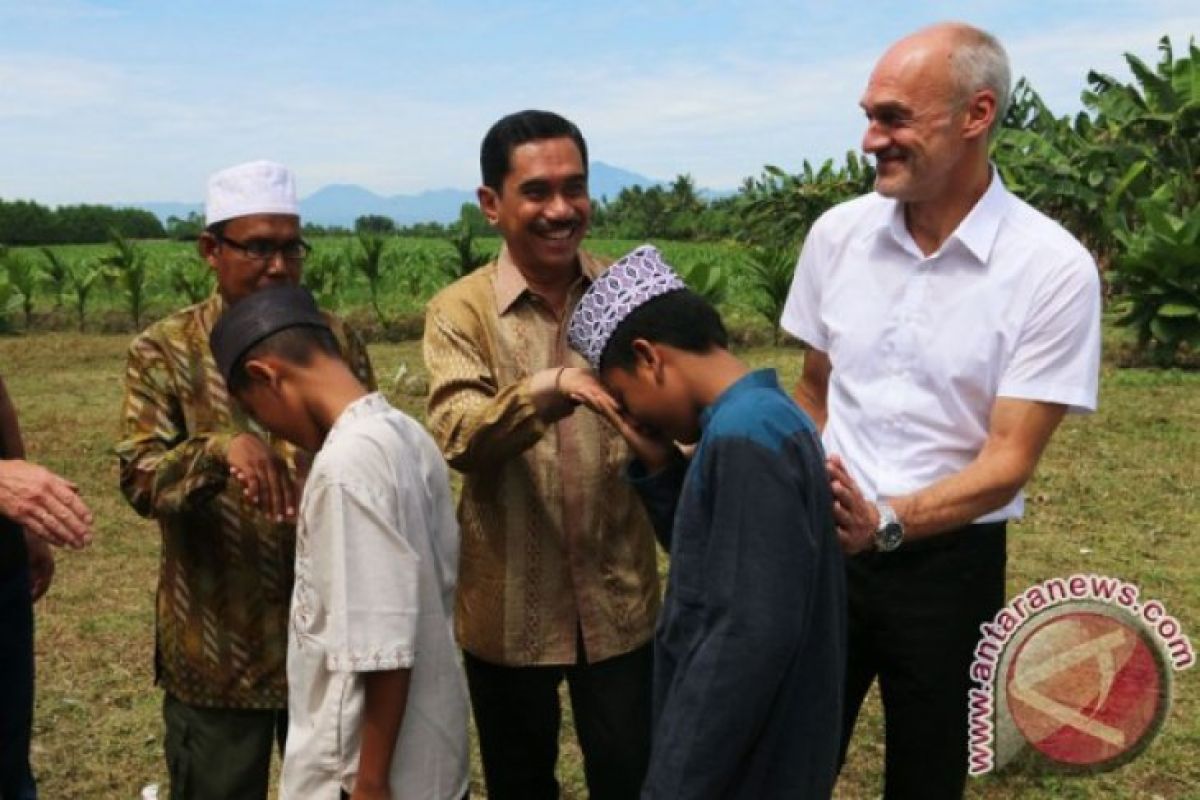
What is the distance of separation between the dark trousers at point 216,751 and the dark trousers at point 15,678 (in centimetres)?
56

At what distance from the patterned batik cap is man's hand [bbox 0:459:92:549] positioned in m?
0.99

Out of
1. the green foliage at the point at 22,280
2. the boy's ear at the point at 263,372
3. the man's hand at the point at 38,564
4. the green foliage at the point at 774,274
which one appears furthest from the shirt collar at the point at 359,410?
the green foliage at the point at 22,280

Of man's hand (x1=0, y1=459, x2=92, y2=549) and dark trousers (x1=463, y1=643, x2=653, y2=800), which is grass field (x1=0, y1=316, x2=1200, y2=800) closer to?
dark trousers (x1=463, y1=643, x2=653, y2=800)

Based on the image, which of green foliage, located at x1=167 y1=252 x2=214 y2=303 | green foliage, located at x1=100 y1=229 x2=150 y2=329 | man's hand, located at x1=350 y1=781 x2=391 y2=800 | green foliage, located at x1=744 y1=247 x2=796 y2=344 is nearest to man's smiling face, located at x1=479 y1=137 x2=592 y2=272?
man's hand, located at x1=350 y1=781 x2=391 y2=800

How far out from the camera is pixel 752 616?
61.7 inches

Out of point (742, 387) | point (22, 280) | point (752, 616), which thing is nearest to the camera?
point (752, 616)

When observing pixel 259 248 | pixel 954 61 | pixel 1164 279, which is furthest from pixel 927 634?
pixel 1164 279

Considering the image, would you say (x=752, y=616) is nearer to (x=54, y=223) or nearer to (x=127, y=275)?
(x=127, y=275)

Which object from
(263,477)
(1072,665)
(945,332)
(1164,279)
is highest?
(1164,279)

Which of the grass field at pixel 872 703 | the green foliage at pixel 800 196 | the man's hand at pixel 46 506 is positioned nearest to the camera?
the man's hand at pixel 46 506

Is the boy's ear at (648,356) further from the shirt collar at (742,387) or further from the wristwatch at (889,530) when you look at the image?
the wristwatch at (889,530)

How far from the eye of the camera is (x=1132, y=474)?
22.3 feet

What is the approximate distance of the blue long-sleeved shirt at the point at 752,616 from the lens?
5.15 ft

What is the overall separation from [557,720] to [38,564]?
1.31m
